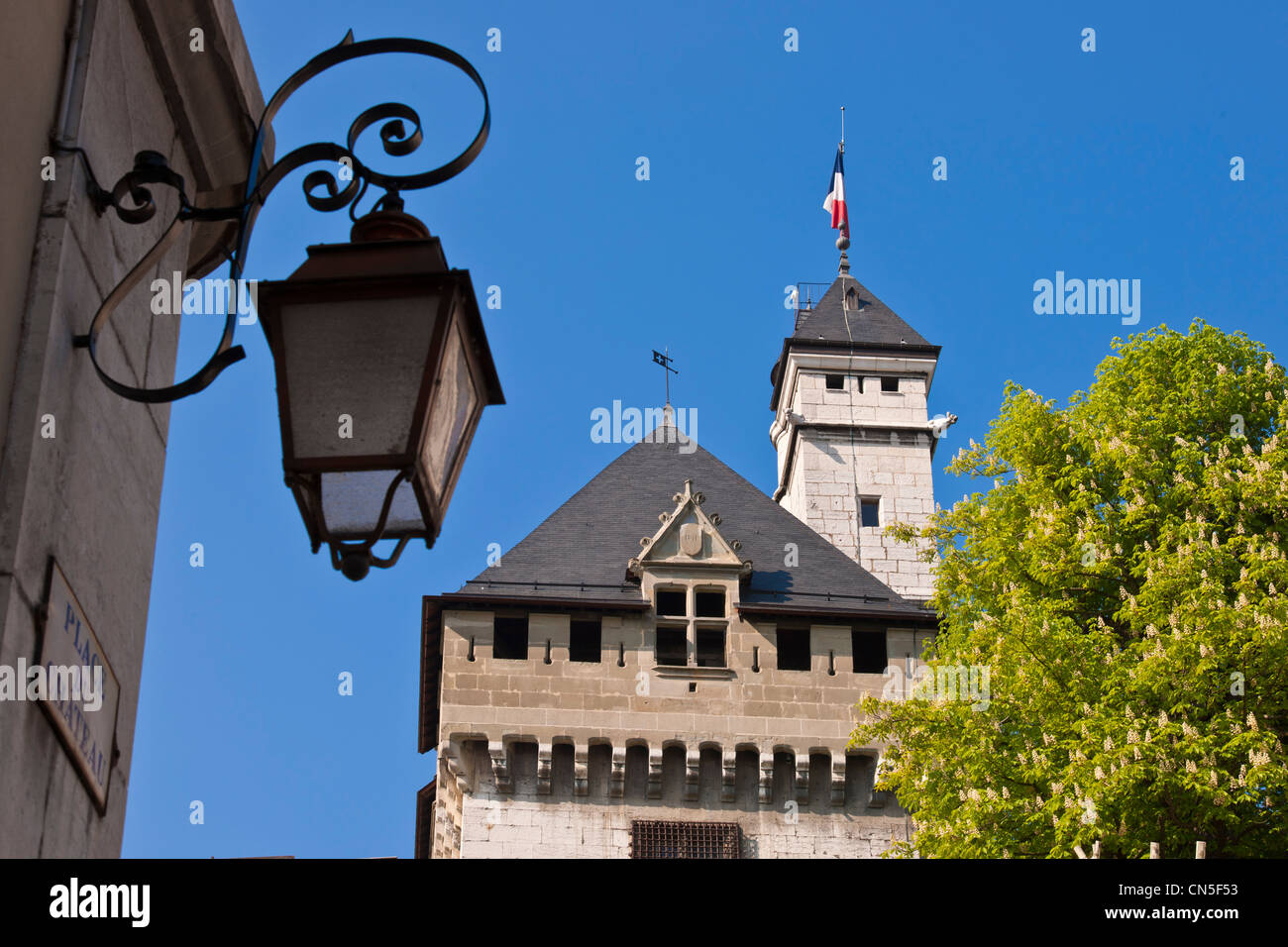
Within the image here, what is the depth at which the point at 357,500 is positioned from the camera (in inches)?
175

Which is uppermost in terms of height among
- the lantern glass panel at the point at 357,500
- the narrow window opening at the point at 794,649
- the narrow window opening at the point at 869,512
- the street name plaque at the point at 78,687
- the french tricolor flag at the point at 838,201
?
the french tricolor flag at the point at 838,201

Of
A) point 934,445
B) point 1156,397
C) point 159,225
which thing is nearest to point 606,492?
point 934,445

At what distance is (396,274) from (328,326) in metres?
0.21

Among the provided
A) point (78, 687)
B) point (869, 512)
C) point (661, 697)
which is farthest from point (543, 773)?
point (78, 687)

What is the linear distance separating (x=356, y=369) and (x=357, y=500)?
321 mm

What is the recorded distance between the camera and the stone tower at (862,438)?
3816 cm

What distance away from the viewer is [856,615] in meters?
31.1

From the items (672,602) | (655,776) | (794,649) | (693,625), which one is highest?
(672,602)

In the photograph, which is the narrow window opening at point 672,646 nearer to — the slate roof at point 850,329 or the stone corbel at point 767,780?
the stone corbel at point 767,780

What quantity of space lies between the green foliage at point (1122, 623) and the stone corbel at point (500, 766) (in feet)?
29.5

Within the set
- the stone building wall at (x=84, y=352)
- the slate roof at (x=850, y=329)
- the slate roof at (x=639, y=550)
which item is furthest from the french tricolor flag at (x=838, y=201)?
the stone building wall at (x=84, y=352)

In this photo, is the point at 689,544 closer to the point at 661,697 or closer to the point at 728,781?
the point at 661,697
